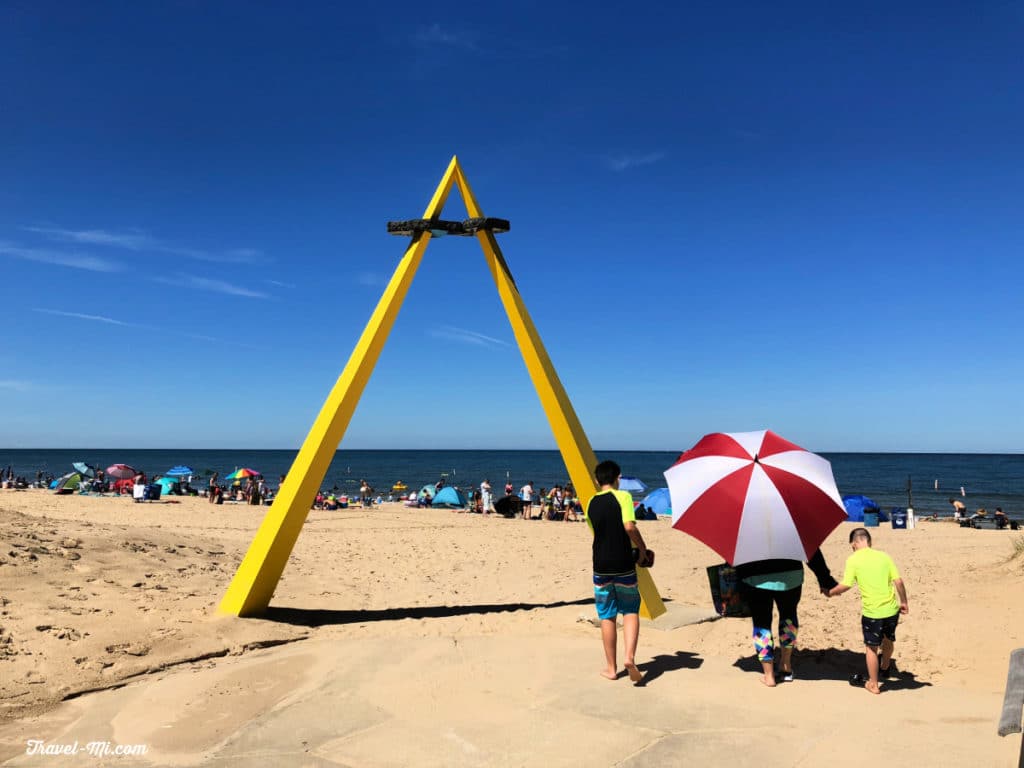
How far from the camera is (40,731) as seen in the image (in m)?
4.04

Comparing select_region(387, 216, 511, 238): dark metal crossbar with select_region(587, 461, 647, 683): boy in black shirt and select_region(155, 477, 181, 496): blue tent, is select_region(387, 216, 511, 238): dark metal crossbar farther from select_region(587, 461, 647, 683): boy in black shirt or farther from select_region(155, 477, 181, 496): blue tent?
select_region(155, 477, 181, 496): blue tent

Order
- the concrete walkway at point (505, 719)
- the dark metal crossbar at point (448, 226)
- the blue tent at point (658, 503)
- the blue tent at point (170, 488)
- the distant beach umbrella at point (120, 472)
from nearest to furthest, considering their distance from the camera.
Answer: the concrete walkway at point (505, 719) → the dark metal crossbar at point (448, 226) → the blue tent at point (658, 503) → the distant beach umbrella at point (120, 472) → the blue tent at point (170, 488)

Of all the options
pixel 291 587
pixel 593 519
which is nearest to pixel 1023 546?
pixel 593 519

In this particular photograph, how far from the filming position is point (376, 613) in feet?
25.3

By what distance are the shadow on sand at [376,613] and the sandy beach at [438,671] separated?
5 centimetres

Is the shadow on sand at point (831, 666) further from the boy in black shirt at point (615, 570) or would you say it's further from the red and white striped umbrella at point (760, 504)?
the red and white striped umbrella at point (760, 504)

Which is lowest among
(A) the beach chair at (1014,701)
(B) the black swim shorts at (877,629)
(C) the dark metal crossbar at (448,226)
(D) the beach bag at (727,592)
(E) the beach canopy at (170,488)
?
(E) the beach canopy at (170,488)

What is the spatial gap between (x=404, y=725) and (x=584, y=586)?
19.1 feet

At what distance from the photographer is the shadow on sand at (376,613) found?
7.07 metres

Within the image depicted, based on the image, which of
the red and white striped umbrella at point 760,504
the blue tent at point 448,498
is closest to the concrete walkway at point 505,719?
the red and white striped umbrella at point 760,504

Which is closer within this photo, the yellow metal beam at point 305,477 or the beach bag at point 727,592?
the beach bag at point 727,592

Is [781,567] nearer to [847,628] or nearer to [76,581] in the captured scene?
[847,628]

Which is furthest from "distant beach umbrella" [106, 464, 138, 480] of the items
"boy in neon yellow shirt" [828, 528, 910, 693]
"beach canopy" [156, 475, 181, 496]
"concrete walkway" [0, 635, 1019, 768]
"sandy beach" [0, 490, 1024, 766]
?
"boy in neon yellow shirt" [828, 528, 910, 693]

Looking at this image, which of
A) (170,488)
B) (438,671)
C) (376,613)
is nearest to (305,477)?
(376,613)
